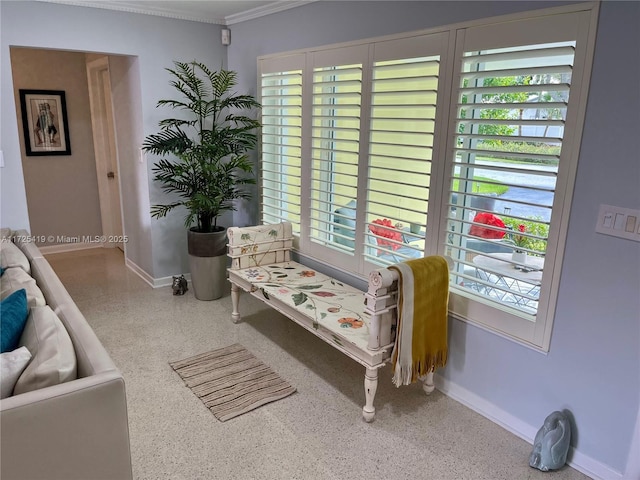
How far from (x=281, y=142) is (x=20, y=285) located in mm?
2170

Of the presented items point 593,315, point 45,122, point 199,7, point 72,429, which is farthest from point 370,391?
point 45,122

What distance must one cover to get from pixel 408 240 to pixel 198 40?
107 inches

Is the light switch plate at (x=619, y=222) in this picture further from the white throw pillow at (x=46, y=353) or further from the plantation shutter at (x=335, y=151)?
the white throw pillow at (x=46, y=353)

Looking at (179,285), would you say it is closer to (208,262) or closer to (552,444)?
(208,262)

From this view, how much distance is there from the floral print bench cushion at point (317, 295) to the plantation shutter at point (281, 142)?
472 mm

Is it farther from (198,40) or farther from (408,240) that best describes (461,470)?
(198,40)

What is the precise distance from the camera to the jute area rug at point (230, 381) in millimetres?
2629

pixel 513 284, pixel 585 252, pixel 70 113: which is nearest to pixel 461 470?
pixel 513 284

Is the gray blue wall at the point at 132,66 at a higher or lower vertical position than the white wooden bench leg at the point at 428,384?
higher

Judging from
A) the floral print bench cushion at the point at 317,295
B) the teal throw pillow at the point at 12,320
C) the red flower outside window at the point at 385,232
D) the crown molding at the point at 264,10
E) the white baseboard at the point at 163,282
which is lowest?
the white baseboard at the point at 163,282

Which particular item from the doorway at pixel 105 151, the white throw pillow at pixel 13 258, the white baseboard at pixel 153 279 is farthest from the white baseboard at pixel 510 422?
the doorway at pixel 105 151

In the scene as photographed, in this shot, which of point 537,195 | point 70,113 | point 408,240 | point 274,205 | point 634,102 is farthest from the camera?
point 70,113

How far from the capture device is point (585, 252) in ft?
6.74

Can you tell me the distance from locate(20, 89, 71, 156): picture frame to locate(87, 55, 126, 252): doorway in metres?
0.30
